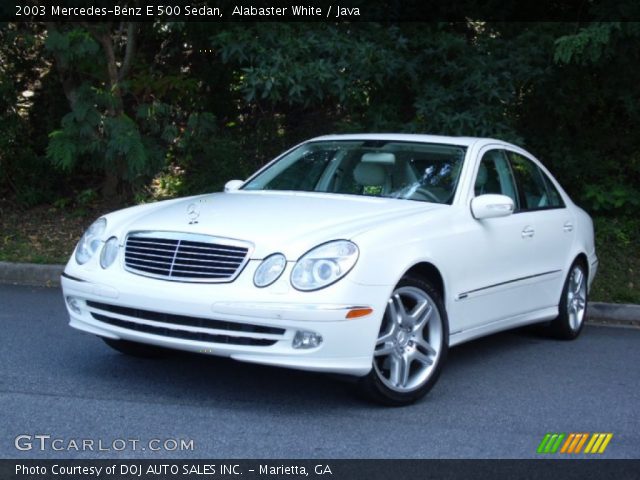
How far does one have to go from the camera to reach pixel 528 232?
265 inches

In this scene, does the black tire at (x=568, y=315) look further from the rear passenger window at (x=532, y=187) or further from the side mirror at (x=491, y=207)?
the side mirror at (x=491, y=207)

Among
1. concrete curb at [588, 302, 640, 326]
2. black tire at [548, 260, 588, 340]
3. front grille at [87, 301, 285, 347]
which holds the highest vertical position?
front grille at [87, 301, 285, 347]

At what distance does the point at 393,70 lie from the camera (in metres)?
10.3

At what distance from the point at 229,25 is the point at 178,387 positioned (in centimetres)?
607

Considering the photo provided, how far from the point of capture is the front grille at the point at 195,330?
193 inches

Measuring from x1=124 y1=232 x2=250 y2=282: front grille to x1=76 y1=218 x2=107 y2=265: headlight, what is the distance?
0.28 m

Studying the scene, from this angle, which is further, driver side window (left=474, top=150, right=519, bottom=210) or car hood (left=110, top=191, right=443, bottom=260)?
driver side window (left=474, top=150, right=519, bottom=210)

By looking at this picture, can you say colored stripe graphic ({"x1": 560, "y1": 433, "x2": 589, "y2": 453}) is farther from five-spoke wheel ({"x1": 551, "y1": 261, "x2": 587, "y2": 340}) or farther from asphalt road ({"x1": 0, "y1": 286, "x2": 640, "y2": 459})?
five-spoke wheel ({"x1": 551, "y1": 261, "x2": 587, "y2": 340})

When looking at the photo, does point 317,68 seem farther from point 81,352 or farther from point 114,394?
point 114,394

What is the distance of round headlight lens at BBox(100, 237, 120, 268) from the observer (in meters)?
5.47
